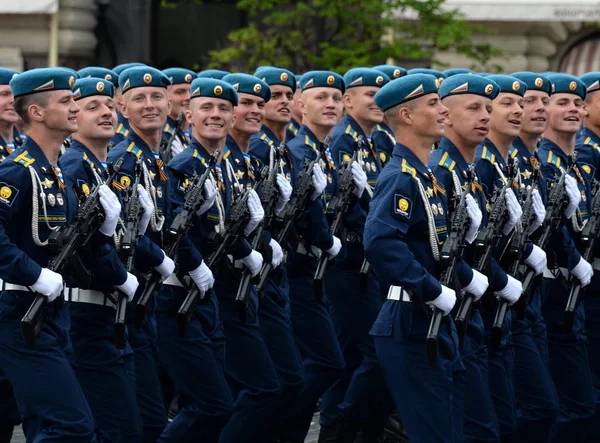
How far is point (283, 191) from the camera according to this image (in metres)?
8.95

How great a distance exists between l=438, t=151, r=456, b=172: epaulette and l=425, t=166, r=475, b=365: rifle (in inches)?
4.5

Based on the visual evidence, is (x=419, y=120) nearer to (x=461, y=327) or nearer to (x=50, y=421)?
(x=461, y=327)

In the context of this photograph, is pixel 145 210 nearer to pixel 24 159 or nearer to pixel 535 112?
pixel 24 159

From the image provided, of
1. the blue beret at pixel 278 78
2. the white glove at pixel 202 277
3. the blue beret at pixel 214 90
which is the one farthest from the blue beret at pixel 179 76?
the white glove at pixel 202 277

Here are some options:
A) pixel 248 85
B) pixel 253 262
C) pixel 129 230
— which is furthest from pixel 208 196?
pixel 248 85

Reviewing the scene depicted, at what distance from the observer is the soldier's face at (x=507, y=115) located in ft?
27.7

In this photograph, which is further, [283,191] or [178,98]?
[178,98]

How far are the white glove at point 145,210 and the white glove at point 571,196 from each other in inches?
92.3

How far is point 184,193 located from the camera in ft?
26.9

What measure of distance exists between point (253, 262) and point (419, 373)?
65.5 inches

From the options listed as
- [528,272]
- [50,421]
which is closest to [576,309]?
[528,272]

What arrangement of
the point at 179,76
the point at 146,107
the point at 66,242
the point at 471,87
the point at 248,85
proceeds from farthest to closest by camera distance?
1. the point at 179,76
2. the point at 248,85
3. the point at 146,107
4. the point at 471,87
5. the point at 66,242

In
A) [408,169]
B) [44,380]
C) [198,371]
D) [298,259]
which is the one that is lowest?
[198,371]

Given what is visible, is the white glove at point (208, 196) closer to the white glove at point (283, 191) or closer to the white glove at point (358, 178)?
the white glove at point (283, 191)
